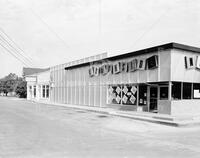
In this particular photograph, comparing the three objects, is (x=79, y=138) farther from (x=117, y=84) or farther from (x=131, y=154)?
(x=117, y=84)

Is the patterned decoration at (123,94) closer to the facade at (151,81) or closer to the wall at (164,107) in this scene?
the facade at (151,81)

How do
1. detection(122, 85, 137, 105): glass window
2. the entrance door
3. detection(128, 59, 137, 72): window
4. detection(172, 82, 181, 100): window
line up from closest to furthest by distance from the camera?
detection(172, 82, 181, 100): window
the entrance door
detection(128, 59, 137, 72): window
detection(122, 85, 137, 105): glass window

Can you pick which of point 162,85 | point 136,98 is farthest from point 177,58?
point 136,98

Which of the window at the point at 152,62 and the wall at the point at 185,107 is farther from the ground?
the window at the point at 152,62

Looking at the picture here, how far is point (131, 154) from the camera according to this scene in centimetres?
754

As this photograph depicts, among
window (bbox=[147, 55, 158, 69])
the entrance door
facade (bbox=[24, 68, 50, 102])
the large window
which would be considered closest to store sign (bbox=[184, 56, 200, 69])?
window (bbox=[147, 55, 158, 69])

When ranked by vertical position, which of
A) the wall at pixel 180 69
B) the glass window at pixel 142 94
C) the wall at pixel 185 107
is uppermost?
the wall at pixel 180 69

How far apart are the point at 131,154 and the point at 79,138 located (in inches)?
122

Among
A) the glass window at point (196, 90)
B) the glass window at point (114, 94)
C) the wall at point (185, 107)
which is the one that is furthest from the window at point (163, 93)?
the glass window at point (114, 94)

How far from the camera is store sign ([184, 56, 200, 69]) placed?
763 inches

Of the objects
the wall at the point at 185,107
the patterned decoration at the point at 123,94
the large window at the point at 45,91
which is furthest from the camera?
the large window at the point at 45,91

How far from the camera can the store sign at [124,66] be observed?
2035cm

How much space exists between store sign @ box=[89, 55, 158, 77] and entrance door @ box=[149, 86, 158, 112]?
1.90 metres

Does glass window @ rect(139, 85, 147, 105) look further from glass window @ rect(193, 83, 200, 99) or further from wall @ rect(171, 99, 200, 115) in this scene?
glass window @ rect(193, 83, 200, 99)
